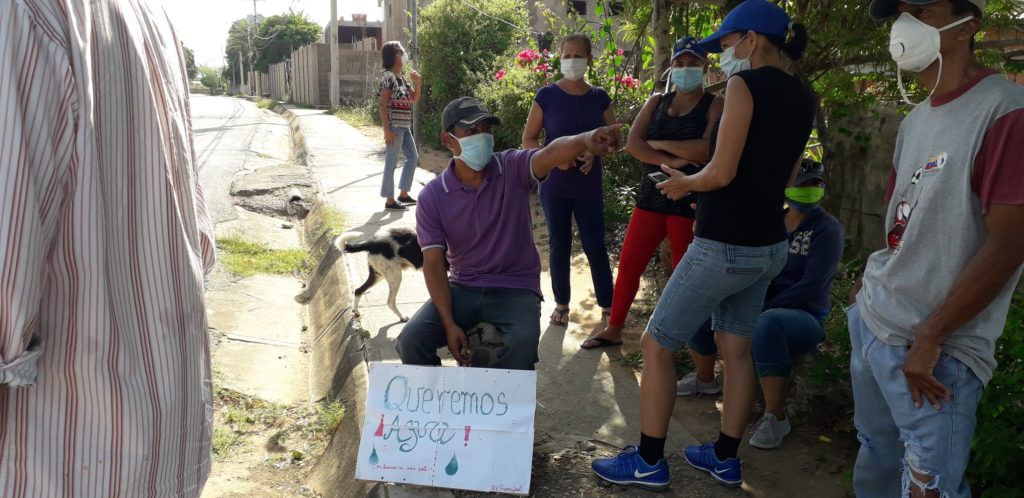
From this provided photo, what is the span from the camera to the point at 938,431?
2.16m

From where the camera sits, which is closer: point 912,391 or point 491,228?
point 912,391

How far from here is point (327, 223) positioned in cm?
823

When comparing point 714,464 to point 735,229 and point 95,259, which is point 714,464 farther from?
point 95,259

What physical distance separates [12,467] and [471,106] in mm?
2462

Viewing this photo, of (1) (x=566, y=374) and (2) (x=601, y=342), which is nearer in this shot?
(1) (x=566, y=374)

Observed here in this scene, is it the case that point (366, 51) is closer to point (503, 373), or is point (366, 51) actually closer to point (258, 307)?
point (258, 307)

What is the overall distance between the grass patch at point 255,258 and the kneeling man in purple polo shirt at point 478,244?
4.13m

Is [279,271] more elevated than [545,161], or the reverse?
[545,161]

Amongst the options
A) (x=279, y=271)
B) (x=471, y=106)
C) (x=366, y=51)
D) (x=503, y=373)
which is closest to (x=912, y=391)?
(x=503, y=373)

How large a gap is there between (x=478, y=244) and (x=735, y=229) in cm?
123

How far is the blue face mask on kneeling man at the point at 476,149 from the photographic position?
3514 mm

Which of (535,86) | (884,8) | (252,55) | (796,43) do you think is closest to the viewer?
(884,8)

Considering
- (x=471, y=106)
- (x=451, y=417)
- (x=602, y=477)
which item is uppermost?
(x=471, y=106)

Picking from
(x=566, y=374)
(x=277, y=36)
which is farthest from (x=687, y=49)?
(x=277, y=36)
